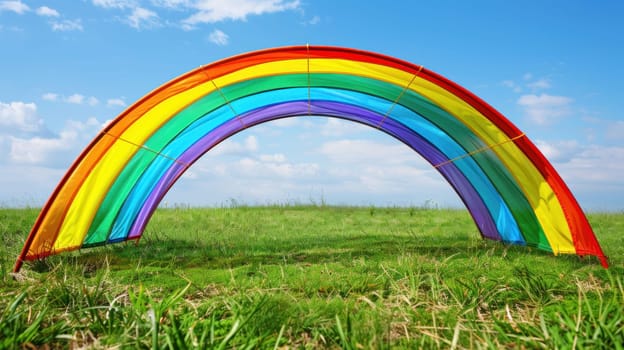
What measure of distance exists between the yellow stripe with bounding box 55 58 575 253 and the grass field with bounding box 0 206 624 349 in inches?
20.8

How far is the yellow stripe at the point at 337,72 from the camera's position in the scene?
7023 millimetres

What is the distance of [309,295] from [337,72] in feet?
12.8

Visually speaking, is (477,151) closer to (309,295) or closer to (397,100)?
(397,100)

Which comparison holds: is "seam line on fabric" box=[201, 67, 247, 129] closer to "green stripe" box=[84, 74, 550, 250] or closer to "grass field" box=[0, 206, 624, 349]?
"green stripe" box=[84, 74, 550, 250]

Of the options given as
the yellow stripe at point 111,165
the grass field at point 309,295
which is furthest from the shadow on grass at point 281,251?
the yellow stripe at point 111,165

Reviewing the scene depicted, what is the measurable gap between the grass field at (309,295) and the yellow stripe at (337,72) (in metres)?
0.53

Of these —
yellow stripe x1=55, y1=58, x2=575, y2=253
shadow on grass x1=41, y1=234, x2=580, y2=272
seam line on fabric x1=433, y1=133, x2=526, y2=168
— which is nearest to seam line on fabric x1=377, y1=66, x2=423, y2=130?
yellow stripe x1=55, y1=58, x2=575, y2=253

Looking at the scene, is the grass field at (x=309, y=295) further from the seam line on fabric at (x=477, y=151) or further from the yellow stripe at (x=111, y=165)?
the seam line on fabric at (x=477, y=151)

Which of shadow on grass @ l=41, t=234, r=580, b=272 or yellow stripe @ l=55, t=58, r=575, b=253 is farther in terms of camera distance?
yellow stripe @ l=55, t=58, r=575, b=253

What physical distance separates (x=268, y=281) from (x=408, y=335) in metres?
2.17

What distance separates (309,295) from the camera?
459 centimetres

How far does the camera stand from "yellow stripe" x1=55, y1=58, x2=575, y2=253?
702cm

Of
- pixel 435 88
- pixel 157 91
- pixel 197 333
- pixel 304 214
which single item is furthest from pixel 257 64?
pixel 304 214

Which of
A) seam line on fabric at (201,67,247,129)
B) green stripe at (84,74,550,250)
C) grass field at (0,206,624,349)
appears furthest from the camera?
green stripe at (84,74,550,250)
